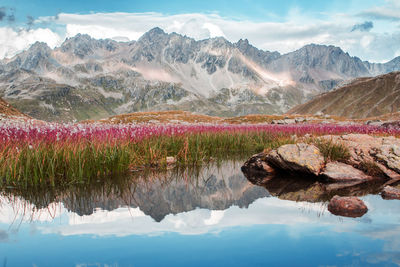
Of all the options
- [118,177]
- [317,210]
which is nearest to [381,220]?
[317,210]

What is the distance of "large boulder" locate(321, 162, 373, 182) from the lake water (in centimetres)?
249

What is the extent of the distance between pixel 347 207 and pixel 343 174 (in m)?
4.54

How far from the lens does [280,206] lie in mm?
8086

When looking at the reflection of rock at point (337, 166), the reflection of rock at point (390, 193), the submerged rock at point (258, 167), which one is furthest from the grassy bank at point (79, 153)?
the reflection of rock at point (390, 193)

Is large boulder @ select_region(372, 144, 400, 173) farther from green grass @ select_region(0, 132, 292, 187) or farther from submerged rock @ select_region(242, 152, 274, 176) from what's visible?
green grass @ select_region(0, 132, 292, 187)

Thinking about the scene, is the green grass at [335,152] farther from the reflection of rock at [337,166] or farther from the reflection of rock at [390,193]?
the reflection of rock at [390,193]

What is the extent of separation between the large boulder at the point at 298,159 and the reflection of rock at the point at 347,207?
4.35 metres

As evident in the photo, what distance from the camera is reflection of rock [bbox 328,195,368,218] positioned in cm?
726

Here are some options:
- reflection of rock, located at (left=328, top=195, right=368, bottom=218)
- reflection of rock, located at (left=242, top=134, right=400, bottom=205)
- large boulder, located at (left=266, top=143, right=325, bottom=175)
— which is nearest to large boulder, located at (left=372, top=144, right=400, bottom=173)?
reflection of rock, located at (left=242, top=134, right=400, bottom=205)

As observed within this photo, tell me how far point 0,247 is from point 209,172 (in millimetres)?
8853

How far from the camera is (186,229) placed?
6.32 metres

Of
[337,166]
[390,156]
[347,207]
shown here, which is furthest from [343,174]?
[347,207]

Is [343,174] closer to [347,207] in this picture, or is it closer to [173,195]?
[347,207]

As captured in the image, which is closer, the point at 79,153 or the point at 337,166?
the point at 79,153
